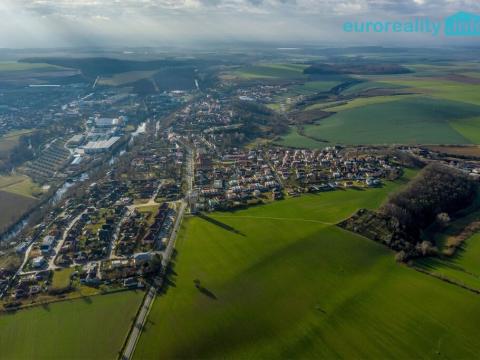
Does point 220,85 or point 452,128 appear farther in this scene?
point 220,85

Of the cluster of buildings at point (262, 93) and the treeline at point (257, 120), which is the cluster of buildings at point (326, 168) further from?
the cluster of buildings at point (262, 93)

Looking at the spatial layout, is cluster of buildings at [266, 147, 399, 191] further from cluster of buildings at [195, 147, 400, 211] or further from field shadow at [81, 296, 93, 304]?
field shadow at [81, 296, 93, 304]

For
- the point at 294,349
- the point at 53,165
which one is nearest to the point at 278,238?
the point at 294,349

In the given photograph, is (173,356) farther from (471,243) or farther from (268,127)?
(268,127)

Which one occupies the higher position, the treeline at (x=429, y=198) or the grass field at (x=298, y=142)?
the grass field at (x=298, y=142)

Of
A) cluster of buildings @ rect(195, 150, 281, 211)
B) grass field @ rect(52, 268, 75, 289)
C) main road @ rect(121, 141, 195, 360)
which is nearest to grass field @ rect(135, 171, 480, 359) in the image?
main road @ rect(121, 141, 195, 360)

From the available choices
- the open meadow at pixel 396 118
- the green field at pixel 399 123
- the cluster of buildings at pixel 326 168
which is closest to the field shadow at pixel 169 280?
the cluster of buildings at pixel 326 168
